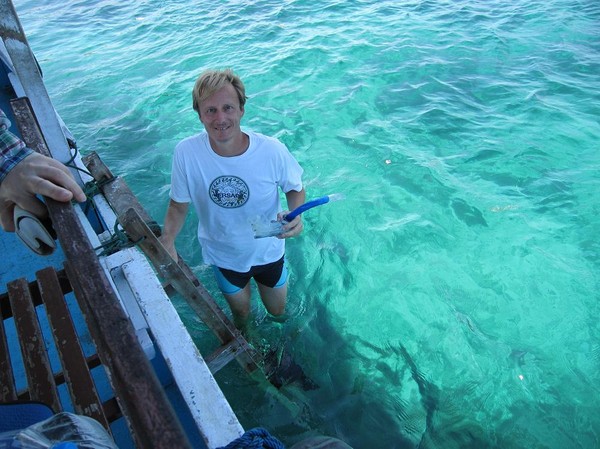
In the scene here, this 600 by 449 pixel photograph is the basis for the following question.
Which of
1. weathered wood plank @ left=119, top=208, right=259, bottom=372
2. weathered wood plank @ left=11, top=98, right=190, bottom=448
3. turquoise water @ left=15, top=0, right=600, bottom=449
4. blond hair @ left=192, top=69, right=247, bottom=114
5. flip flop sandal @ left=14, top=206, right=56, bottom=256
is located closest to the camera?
weathered wood plank @ left=11, top=98, right=190, bottom=448

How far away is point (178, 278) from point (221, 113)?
113 cm

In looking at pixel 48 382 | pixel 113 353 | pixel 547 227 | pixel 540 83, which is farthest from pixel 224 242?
pixel 540 83

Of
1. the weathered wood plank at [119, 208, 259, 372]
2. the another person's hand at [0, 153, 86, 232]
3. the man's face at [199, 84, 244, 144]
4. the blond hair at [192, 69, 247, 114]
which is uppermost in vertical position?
the another person's hand at [0, 153, 86, 232]

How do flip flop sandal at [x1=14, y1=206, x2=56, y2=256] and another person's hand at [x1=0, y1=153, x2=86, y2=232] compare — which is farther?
flip flop sandal at [x1=14, y1=206, x2=56, y2=256]

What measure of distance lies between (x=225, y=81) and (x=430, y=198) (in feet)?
12.8

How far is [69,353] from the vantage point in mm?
1886

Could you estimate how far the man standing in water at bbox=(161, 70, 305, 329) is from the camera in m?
2.55

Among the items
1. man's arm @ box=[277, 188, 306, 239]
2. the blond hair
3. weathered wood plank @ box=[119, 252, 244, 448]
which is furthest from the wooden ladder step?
the blond hair

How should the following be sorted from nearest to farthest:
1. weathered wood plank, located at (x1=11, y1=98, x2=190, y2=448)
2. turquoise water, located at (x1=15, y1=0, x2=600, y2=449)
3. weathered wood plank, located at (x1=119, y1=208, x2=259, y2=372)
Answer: weathered wood plank, located at (x1=11, y1=98, x2=190, y2=448) → weathered wood plank, located at (x1=119, y1=208, x2=259, y2=372) → turquoise water, located at (x1=15, y1=0, x2=600, y2=449)

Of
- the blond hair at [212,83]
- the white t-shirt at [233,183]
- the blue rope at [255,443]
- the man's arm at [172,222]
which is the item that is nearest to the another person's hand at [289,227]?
the white t-shirt at [233,183]

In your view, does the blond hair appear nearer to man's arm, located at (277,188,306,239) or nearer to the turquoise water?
man's arm, located at (277,188,306,239)

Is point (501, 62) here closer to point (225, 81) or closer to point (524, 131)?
point (524, 131)

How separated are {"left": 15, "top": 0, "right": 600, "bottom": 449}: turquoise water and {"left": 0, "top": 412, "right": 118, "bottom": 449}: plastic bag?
8.54 ft

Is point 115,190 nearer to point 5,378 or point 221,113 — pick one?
point 221,113
